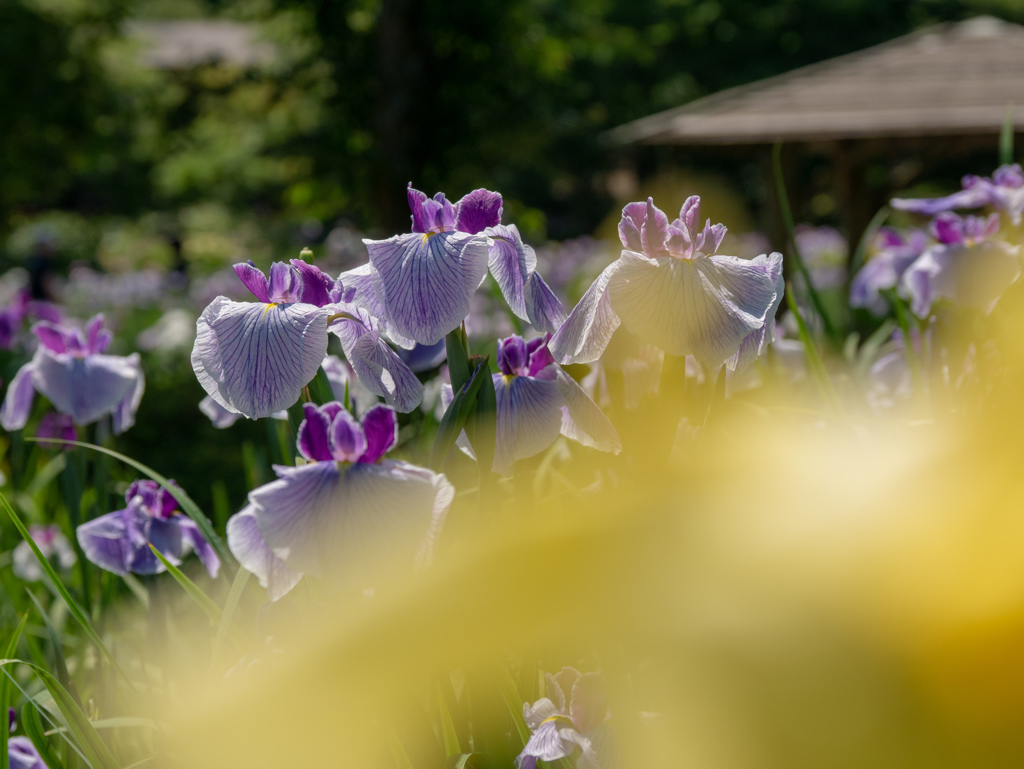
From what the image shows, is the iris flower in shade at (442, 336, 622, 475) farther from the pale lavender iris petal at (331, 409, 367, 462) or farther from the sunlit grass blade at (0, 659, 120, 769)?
the sunlit grass blade at (0, 659, 120, 769)

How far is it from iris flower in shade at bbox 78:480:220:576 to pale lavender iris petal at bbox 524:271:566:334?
568 mm

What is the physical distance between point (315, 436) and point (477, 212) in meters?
0.27

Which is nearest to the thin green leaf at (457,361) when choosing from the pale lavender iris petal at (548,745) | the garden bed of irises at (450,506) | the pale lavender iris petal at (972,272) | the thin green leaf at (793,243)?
the garden bed of irises at (450,506)

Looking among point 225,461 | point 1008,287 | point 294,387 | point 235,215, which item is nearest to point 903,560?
point 294,387

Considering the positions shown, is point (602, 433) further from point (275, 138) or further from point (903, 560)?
point (275, 138)

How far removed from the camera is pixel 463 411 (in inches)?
29.0

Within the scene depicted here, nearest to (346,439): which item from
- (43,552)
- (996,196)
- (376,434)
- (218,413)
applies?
(376,434)

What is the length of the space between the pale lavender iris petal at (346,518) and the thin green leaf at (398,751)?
0.19 m

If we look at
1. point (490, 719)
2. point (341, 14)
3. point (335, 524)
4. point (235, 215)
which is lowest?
point (235, 215)

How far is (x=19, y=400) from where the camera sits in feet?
4.58

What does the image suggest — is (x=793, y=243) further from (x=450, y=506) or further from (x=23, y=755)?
(x=23, y=755)

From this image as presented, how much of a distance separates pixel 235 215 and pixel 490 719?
53.4 feet

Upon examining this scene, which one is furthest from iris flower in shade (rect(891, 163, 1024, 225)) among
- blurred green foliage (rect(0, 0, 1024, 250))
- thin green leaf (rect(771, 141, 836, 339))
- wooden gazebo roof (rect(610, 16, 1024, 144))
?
blurred green foliage (rect(0, 0, 1024, 250))

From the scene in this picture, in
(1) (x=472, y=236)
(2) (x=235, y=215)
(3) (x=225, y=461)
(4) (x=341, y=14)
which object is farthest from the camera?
(2) (x=235, y=215)
